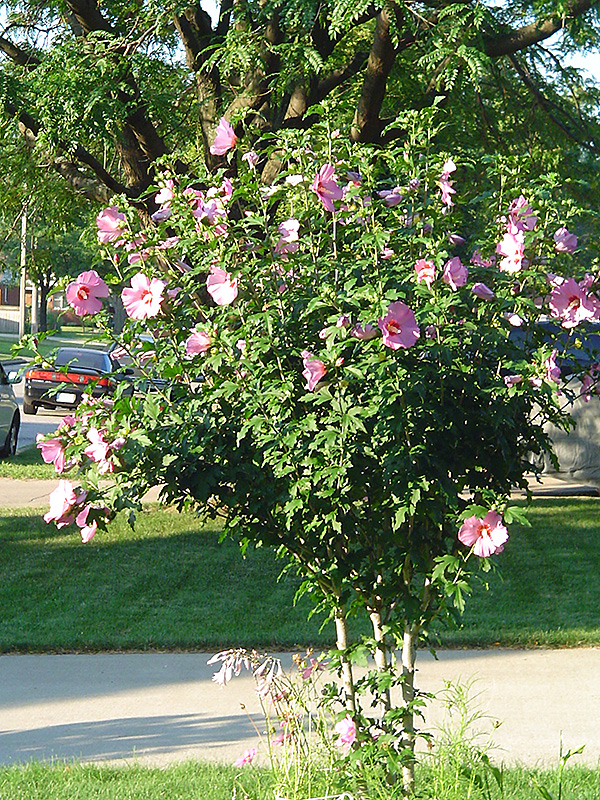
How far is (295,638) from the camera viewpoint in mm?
6680

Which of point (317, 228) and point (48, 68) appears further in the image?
point (48, 68)

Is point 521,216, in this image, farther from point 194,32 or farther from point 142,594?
point 194,32

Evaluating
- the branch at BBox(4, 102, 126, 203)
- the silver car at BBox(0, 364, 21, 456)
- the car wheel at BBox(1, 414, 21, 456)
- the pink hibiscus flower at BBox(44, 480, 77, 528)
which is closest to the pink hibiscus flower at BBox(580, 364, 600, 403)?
the pink hibiscus flower at BBox(44, 480, 77, 528)

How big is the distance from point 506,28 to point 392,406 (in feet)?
25.0

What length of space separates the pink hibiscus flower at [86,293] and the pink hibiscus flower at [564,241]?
1.59 m

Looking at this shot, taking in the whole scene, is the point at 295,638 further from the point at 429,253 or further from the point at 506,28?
the point at 506,28

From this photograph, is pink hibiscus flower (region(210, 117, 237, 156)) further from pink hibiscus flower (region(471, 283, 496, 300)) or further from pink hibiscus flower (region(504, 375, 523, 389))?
pink hibiscus flower (region(504, 375, 523, 389))

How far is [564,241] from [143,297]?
58.6 inches

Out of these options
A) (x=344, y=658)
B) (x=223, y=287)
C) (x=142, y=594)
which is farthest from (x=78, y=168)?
(x=344, y=658)

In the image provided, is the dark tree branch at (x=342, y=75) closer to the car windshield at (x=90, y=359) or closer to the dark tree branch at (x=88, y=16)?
the dark tree branch at (x=88, y=16)

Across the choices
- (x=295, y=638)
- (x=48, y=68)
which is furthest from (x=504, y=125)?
(x=295, y=638)

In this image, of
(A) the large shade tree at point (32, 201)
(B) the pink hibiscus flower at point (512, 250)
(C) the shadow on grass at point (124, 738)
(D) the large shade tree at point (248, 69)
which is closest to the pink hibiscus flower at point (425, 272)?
(B) the pink hibiscus flower at point (512, 250)

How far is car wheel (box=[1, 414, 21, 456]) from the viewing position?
661 inches

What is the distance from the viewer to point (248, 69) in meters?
8.96
